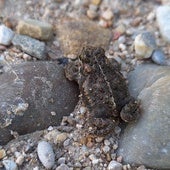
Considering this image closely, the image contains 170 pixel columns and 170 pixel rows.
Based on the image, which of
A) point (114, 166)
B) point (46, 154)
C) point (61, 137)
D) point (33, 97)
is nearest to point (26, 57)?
point (33, 97)

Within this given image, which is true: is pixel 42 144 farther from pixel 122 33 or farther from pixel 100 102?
pixel 122 33

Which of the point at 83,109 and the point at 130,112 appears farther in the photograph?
the point at 83,109

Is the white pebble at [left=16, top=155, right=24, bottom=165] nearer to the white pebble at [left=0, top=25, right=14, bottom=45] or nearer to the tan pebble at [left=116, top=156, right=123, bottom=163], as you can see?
the tan pebble at [left=116, top=156, right=123, bottom=163]

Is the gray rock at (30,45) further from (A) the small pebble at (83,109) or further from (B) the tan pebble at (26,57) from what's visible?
(A) the small pebble at (83,109)

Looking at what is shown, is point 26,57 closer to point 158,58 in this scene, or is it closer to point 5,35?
point 5,35

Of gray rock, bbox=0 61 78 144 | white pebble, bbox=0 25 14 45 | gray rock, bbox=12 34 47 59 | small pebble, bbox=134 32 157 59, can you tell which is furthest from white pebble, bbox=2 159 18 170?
small pebble, bbox=134 32 157 59

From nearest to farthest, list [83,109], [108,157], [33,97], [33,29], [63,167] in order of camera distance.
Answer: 1. [63,167]
2. [108,157]
3. [33,97]
4. [83,109]
5. [33,29]

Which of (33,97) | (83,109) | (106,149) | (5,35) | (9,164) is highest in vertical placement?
(5,35)

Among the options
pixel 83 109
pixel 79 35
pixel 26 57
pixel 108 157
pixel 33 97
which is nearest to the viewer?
pixel 108 157

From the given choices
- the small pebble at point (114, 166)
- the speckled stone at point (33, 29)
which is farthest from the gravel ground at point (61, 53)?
the speckled stone at point (33, 29)
